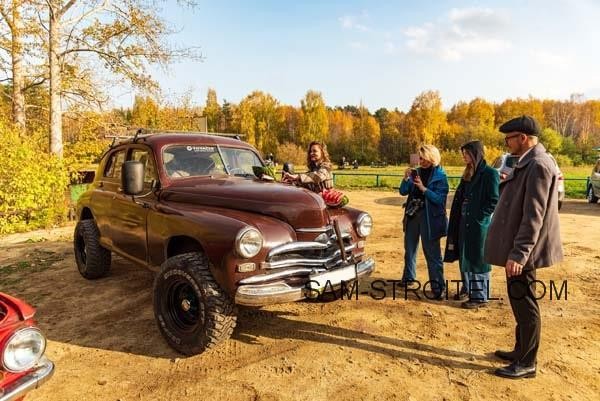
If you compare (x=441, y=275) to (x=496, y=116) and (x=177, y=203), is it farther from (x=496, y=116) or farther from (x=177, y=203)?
Answer: (x=496, y=116)

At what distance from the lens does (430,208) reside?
492 centimetres

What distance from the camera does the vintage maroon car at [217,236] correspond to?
3391 mm

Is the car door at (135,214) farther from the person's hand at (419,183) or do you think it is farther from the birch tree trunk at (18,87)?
the birch tree trunk at (18,87)

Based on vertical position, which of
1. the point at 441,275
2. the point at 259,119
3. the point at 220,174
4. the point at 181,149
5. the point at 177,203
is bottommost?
the point at 441,275

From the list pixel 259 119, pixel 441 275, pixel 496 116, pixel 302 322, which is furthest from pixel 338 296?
pixel 496 116

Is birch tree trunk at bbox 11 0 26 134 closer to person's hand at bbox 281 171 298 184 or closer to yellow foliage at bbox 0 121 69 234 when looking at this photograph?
yellow foliage at bbox 0 121 69 234

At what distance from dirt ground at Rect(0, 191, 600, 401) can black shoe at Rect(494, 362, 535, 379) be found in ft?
0.17

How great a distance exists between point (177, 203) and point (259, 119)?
224 ft

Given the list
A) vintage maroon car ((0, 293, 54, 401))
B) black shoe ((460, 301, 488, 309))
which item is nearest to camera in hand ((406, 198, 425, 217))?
black shoe ((460, 301, 488, 309))

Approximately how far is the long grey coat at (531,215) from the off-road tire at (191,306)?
2.34 meters

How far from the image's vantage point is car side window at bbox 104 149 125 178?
17.7 feet

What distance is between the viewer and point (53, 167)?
1066 centimetres

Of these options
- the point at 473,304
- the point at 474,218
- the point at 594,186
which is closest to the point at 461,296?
the point at 473,304

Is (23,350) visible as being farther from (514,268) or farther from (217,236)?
(514,268)
